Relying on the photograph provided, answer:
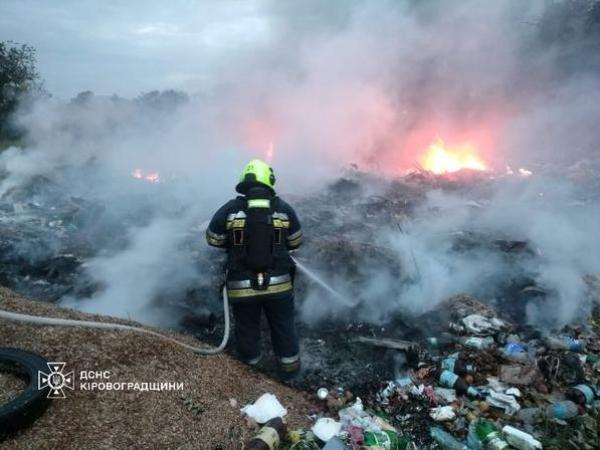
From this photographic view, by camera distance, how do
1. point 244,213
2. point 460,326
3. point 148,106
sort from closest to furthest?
point 244,213, point 460,326, point 148,106

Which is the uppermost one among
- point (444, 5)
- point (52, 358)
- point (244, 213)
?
point (444, 5)

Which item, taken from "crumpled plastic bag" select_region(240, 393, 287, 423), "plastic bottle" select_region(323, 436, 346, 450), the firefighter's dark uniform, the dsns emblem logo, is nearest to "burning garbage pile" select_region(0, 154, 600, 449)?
"plastic bottle" select_region(323, 436, 346, 450)

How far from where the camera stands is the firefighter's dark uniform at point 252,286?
4195 mm

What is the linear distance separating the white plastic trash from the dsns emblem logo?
173 cm

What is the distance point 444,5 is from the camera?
1642 centimetres

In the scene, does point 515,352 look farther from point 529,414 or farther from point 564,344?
point 529,414

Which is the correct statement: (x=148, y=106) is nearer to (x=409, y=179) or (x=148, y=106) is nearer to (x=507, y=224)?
(x=409, y=179)

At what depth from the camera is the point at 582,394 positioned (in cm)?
397

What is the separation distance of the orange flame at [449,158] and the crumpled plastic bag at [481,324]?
9.94 m

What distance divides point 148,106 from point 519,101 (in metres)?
14.6

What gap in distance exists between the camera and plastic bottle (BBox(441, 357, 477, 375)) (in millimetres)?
4375

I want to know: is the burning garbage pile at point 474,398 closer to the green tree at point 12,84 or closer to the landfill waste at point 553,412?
the landfill waste at point 553,412

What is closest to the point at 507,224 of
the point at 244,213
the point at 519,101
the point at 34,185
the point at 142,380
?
the point at 244,213

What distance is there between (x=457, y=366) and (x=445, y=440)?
111 centimetres
